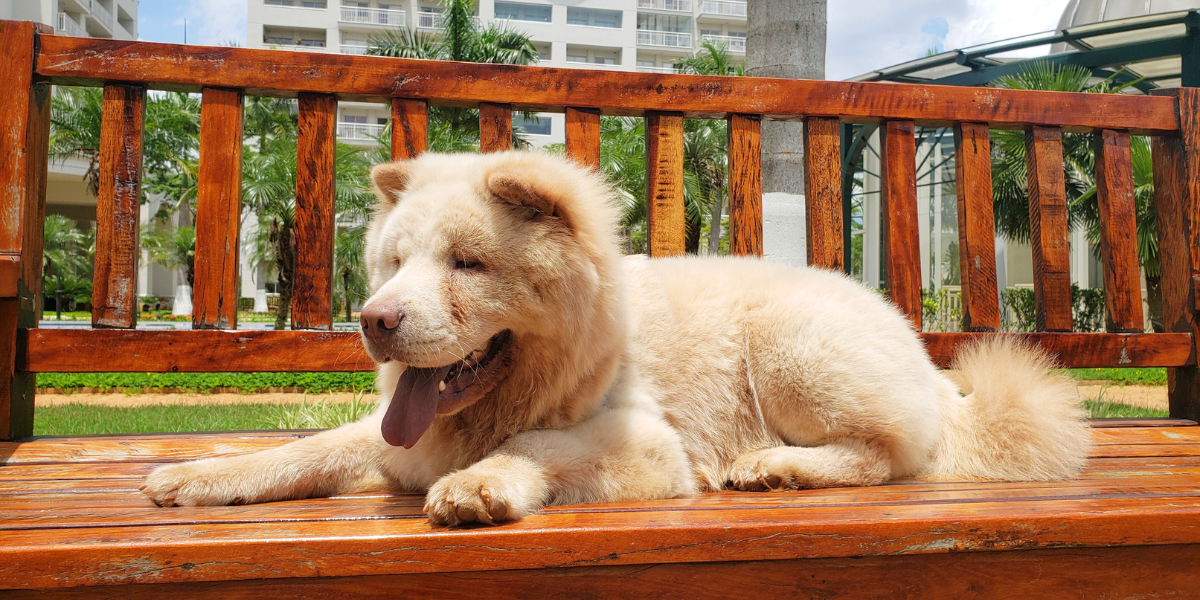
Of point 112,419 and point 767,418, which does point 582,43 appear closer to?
point 112,419

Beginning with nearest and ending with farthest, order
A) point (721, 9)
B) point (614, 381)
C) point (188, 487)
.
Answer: point (188, 487) < point (614, 381) < point (721, 9)

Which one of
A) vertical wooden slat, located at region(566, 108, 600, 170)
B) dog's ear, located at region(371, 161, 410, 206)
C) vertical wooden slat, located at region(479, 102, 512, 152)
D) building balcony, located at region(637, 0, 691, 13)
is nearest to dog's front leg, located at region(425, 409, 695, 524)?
dog's ear, located at region(371, 161, 410, 206)

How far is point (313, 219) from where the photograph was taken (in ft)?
8.87

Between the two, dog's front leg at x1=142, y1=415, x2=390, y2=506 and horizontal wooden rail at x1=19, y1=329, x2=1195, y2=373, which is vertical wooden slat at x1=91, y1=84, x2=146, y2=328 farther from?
dog's front leg at x1=142, y1=415, x2=390, y2=506

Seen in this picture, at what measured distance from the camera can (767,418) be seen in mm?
2295

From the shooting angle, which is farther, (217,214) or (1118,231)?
(1118,231)

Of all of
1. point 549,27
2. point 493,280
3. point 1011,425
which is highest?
point 549,27

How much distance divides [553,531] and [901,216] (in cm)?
223

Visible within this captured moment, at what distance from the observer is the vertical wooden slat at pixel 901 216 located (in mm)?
2986

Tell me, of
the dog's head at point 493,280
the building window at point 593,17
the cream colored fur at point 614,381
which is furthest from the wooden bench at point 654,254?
the building window at point 593,17

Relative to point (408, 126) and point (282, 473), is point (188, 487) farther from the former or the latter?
point (408, 126)

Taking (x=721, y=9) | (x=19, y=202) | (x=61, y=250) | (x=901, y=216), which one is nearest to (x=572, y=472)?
(x=901, y=216)

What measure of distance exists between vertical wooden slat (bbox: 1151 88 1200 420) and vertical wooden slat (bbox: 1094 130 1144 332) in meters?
0.15

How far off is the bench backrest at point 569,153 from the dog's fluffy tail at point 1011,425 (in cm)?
62
